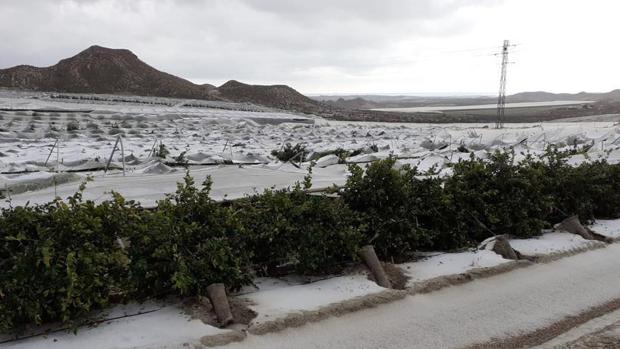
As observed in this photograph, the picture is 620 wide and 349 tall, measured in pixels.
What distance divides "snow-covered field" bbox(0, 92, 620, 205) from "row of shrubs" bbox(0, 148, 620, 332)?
1838mm

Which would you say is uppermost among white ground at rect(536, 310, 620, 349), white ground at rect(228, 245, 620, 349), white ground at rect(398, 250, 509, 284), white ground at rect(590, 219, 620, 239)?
white ground at rect(398, 250, 509, 284)

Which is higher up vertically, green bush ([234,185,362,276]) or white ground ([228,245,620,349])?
green bush ([234,185,362,276])

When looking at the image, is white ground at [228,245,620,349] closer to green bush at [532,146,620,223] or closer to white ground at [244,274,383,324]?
white ground at [244,274,383,324]

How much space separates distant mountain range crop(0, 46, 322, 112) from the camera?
4322 centimetres


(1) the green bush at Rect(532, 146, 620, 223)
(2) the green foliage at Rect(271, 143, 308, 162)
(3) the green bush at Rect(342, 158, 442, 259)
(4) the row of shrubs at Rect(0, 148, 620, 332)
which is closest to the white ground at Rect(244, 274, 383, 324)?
(4) the row of shrubs at Rect(0, 148, 620, 332)

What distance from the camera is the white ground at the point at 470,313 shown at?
3617 millimetres

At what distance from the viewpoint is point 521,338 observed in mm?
3814

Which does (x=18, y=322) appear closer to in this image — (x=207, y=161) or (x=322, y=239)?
(x=322, y=239)

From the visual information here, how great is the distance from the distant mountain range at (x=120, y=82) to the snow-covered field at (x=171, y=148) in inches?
820

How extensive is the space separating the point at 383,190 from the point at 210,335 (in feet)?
7.90

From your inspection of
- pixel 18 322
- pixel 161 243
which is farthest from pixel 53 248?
pixel 161 243

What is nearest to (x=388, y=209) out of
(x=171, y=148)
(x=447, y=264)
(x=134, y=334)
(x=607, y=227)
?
(x=447, y=264)

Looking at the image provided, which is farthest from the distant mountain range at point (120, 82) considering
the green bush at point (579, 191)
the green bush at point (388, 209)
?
the green bush at point (388, 209)

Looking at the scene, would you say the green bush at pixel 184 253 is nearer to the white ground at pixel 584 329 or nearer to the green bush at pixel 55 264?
the green bush at pixel 55 264
